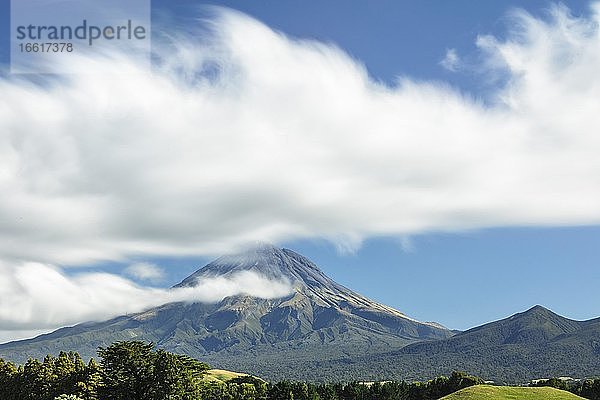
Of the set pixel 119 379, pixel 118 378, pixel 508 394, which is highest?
pixel 118 378

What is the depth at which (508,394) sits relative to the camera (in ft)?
497

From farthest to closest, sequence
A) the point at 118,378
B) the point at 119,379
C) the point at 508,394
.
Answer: the point at 508,394 → the point at 118,378 → the point at 119,379

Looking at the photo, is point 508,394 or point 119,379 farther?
point 508,394

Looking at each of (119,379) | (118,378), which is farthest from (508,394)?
(118,378)

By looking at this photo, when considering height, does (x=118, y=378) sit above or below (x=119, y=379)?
above

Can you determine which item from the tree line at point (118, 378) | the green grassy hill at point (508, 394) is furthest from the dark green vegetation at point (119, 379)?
the green grassy hill at point (508, 394)

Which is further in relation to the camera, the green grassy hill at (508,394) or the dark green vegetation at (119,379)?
the green grassy hill at (508,394)

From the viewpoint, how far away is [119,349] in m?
140

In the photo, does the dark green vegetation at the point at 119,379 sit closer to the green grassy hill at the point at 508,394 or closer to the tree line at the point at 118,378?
the tree line at the point at 118,378

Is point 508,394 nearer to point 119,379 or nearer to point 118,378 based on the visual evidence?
point 119,379

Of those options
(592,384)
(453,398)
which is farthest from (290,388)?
(592,384)

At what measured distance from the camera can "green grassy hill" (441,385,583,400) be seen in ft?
489

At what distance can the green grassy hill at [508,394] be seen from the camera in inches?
5866

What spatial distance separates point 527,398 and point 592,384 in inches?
2489
